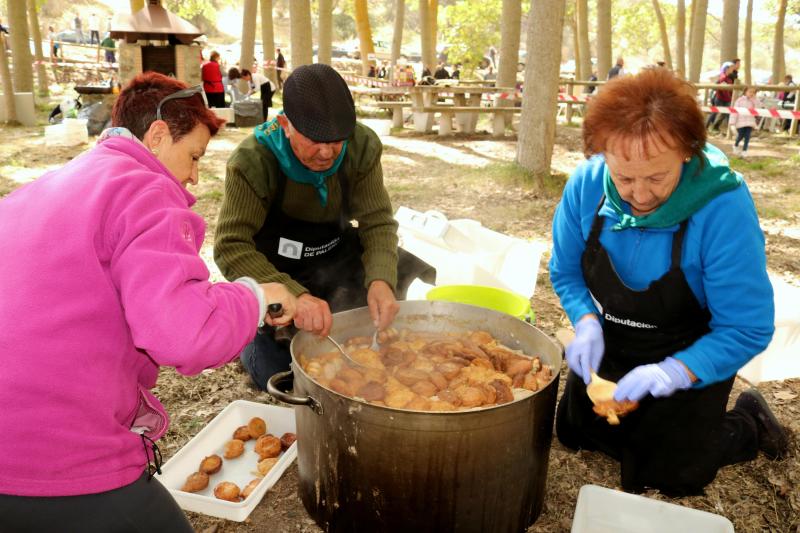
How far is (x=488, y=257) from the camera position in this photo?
3965 mm

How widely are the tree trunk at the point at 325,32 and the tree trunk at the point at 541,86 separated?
7.30 m

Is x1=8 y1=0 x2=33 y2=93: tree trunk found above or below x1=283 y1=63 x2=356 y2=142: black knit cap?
above

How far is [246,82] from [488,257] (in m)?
13.3

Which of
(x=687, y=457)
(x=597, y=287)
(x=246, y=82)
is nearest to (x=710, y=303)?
(x=597, y=287)

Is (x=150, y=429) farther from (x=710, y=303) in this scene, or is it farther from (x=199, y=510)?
(x=710, y=303)

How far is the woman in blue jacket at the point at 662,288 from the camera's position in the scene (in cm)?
211

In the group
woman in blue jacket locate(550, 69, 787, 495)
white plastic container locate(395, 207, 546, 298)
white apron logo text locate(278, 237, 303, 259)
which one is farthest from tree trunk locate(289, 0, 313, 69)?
woman in blue jacket locate(550, 69, 787, 495)

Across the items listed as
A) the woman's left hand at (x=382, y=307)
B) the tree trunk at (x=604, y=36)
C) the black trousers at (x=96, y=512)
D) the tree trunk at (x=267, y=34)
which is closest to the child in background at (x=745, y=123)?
the tree trunk at (x=604, y=36)

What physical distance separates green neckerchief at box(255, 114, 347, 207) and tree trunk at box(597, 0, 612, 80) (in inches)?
611

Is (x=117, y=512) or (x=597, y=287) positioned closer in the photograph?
(x=117, y=512)

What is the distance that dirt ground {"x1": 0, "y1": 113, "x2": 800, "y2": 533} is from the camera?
2.56 m

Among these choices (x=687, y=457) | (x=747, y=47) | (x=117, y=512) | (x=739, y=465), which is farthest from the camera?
(x=747, y=47)

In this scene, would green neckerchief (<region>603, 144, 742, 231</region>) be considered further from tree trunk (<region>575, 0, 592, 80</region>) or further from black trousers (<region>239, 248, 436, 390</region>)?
tree trunk (<region>575, 0, 592, 80</region>)

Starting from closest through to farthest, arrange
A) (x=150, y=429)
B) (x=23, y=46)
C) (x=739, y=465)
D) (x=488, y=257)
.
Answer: (x=150, y=429)
(x=739, y=465)
(x=488, y=257)
(x=23, y=46)
